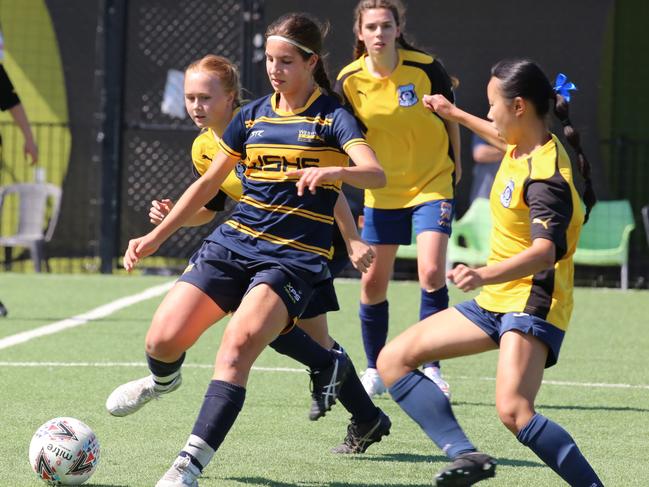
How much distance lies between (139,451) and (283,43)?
179cm

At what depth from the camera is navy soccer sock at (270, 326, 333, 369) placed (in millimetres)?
5590

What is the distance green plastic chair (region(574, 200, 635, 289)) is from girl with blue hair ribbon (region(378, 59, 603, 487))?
9.22 m

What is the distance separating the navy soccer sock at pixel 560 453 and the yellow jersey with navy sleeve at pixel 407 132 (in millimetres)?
2983

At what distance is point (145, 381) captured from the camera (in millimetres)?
5496

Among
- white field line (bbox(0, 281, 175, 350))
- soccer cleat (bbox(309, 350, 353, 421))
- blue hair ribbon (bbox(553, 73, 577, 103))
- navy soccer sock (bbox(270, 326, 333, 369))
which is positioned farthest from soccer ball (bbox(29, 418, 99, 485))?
white field line (bbox(0, 281, 175, 350))

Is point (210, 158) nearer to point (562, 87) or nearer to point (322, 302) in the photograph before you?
point (322, 302)

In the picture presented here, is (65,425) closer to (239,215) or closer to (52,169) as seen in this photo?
(239,215)

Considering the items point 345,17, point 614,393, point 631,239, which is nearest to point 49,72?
point 345,17

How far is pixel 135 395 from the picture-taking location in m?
5.50

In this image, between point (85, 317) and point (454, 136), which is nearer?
point (454, 136)

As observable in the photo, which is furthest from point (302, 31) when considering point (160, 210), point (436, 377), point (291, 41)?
point (436, 377)

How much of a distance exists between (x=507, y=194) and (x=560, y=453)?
0.90 meters

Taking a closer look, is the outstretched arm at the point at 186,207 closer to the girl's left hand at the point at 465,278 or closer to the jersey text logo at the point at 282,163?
the jersey text logo at the point at 282,163

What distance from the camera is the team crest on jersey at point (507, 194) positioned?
15.5ft
